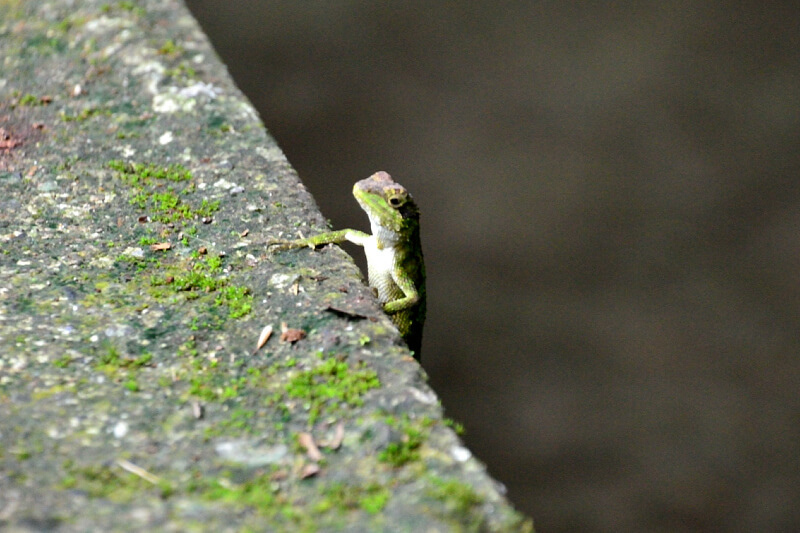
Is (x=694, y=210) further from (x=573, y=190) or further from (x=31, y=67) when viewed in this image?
(x=31, y=67)

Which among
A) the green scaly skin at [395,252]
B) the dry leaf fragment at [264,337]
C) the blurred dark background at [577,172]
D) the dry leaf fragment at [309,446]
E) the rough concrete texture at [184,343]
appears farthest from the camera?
the blurred dark background at [577,172]

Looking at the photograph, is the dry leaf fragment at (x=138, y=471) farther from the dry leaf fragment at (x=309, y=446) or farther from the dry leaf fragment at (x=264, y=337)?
the dry leaf fragment at (x=264, y=337)

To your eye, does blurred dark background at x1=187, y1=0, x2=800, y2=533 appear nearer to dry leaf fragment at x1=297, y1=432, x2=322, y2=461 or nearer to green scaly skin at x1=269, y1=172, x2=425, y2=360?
green scaly skin at x1=269, y1=172, x2=425, y2=360

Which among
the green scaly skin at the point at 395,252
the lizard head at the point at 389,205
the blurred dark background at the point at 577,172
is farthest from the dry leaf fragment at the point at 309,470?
the blurred dark background at the point at 577,172

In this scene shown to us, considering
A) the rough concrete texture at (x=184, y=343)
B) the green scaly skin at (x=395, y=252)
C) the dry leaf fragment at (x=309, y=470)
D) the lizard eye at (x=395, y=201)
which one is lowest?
the green scaly skin at (x=395, y=252)

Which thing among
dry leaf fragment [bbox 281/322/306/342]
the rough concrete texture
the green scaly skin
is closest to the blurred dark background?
→ the green scaly skin
